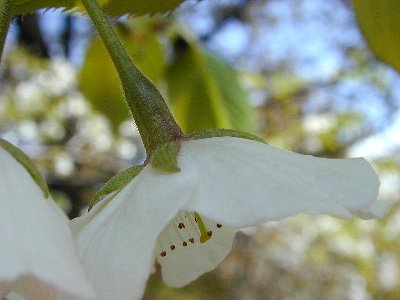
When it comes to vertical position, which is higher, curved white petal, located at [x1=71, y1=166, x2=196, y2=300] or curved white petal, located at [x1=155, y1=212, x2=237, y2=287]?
curved white petal, located at [x1=71, y1=166, x2=196, y2=300]

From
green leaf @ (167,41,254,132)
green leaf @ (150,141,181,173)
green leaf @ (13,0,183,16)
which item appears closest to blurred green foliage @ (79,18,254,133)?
green leaf @ (167,41,254,132)

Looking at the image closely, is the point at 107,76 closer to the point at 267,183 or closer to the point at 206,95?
the point at 206,95

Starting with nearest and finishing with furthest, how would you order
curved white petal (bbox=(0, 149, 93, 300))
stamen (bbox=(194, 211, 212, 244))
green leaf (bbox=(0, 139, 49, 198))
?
curved white petal (bbox=(0, 149, 93, 300)), green leaf (bbox=(0, 139, 49, 198)), stamen (bbox=(194, 211, 212, 244))

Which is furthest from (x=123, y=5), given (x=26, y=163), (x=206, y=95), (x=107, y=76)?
(x=107, y=76)

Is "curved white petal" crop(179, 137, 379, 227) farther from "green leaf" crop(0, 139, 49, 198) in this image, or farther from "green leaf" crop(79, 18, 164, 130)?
"green leaf" crop(79, 18, 164, 130)

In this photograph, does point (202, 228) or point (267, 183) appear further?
point (202, 228)

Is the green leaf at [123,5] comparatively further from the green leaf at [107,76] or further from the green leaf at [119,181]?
the green leaf at [107,76]
